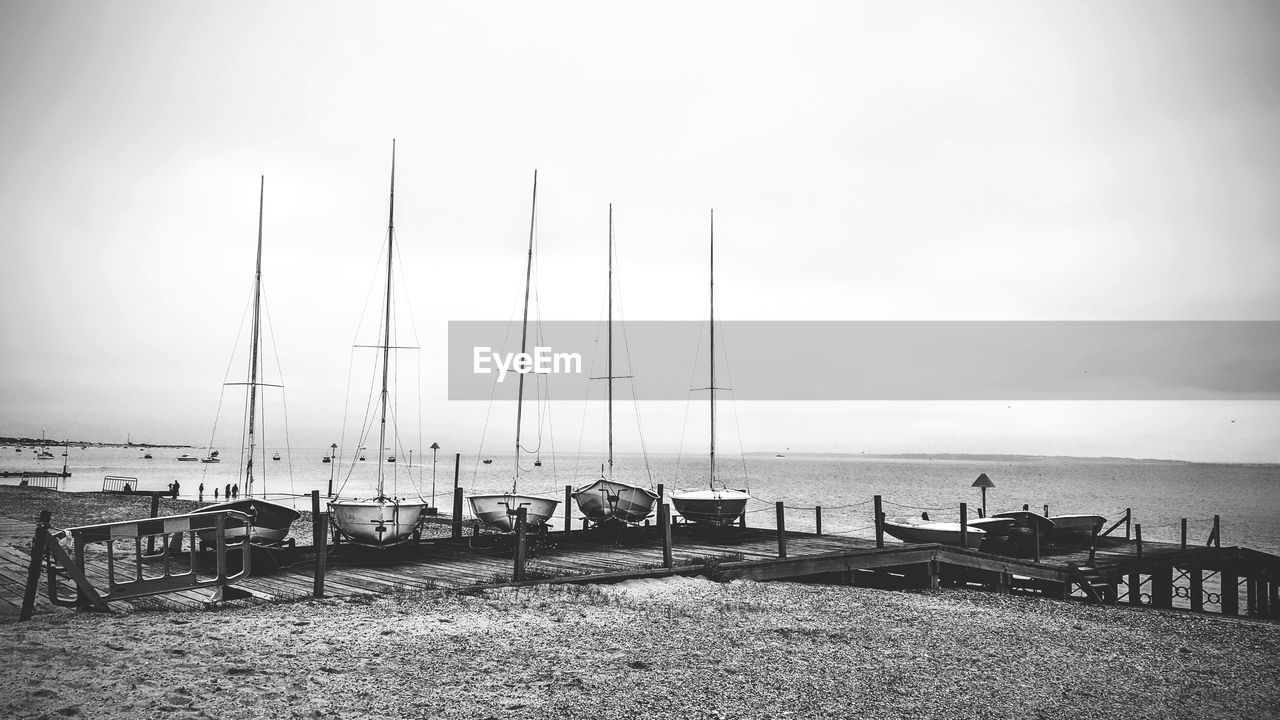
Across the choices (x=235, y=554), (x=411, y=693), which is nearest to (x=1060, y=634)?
(x=411, y=693)

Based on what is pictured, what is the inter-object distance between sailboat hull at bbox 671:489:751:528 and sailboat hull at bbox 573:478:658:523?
2140 mm

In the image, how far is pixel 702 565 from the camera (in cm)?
1611

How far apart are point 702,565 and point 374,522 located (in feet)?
23.7

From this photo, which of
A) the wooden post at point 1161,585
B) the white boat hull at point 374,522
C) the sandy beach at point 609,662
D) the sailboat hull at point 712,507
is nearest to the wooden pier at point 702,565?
the wooden post at point 1161,585

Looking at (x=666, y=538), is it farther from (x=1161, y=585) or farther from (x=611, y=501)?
(x=1161, y=585)

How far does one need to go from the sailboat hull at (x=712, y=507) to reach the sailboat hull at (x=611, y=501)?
7.02 ft

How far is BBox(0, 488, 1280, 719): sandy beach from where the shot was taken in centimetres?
784

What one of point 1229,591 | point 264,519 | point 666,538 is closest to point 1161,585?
point 1229,591

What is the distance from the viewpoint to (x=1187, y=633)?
14273mm

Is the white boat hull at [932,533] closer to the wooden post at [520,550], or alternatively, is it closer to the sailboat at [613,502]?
the sailboat at [613,502]

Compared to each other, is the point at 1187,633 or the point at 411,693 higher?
the point at 411,693

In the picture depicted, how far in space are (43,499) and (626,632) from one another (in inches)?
1698

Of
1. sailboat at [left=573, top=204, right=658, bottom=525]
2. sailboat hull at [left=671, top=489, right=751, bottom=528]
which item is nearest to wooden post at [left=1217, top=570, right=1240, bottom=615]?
sailboat hull at [left=671, top=489, right=751, bottom=528]

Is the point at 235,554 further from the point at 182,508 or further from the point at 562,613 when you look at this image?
the point at 182,508
